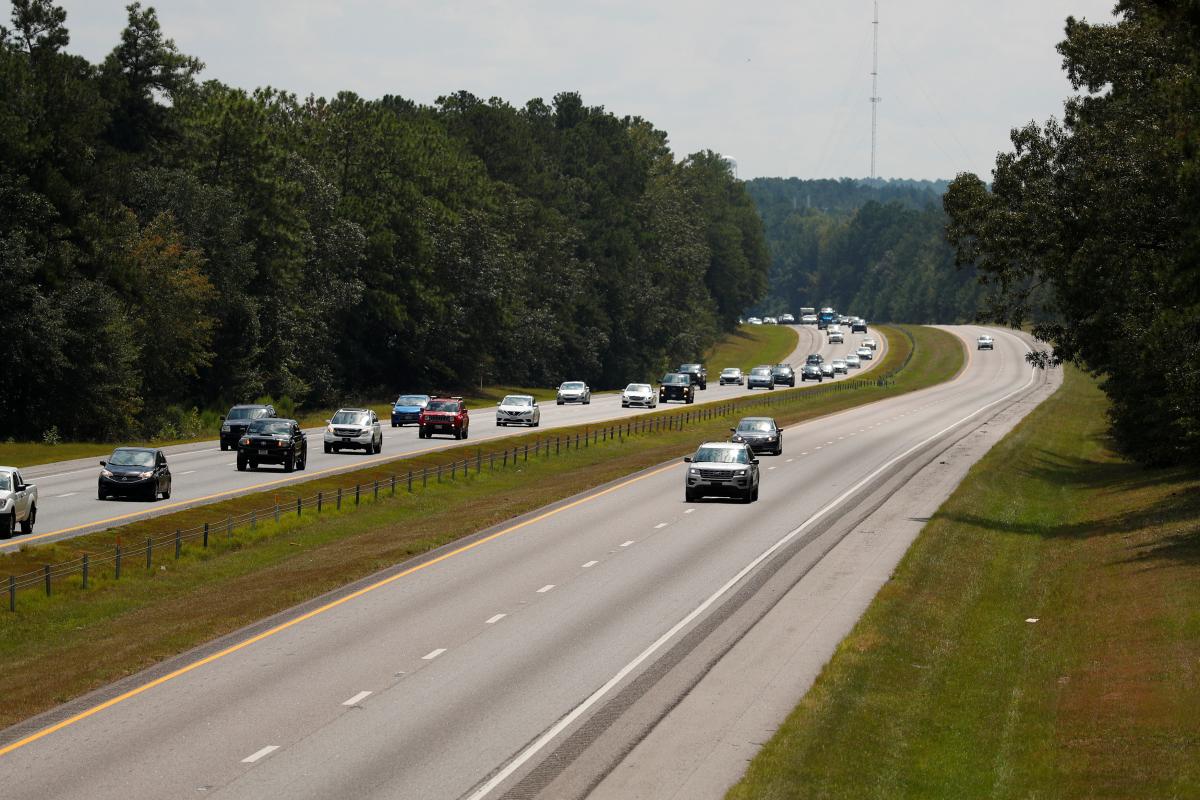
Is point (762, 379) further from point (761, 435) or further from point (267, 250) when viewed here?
point (761, 435)

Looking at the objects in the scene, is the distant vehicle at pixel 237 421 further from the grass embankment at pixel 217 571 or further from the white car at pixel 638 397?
the white car at pixel 638 397

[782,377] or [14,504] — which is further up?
[14,504]

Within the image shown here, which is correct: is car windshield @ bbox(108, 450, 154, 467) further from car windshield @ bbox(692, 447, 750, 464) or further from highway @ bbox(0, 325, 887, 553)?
car windshield @ bbox(692, 447, 750, 464)

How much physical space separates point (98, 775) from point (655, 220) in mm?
153595

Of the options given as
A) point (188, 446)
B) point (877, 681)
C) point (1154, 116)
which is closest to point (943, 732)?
point (877, 681)

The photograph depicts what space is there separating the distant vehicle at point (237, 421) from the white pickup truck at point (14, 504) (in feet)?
83.0

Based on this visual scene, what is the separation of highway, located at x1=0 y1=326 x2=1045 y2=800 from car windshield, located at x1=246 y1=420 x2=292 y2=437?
49.8ft

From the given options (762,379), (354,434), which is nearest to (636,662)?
(354,434)

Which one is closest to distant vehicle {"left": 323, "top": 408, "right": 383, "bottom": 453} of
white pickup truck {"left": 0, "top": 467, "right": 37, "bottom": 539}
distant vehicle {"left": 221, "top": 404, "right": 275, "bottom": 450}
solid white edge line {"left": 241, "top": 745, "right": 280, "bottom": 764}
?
distant vehicle {"left": 221, "top": 404, "right": 275, "bottom": 450}

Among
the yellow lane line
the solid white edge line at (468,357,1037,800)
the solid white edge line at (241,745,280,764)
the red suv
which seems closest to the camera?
the solid white edge line at (468,357,1037,800)

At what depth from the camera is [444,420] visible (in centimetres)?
7125

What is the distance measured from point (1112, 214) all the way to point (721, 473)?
1288 cm

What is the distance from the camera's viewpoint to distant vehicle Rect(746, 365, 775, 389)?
12888 centimetres

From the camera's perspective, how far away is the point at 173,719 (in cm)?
1964
